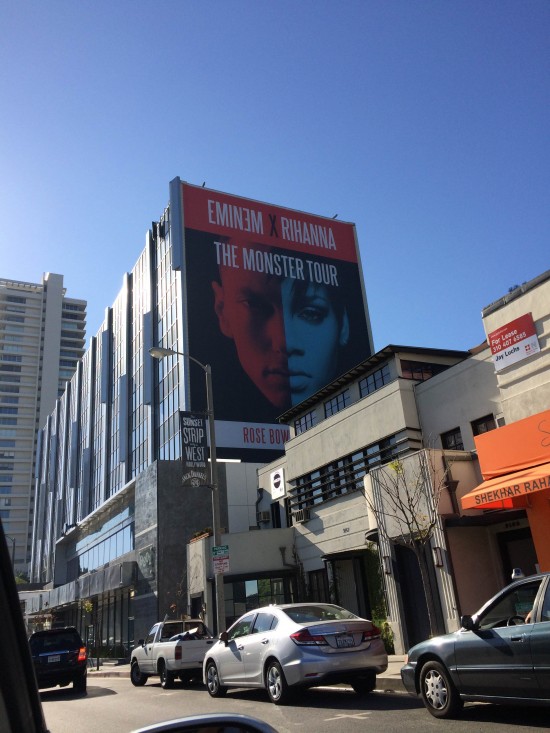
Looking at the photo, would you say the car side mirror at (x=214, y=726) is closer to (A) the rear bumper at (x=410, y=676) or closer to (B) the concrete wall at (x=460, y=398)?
(A) the rear bumper at (x=410, y=676)

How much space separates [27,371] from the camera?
147375 millimetres

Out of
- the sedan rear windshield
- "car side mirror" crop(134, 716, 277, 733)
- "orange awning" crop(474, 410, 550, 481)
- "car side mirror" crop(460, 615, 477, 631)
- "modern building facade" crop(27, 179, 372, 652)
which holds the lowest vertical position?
"car side mirror" crop(134, 716, 277, 733)

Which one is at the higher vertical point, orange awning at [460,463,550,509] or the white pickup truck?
orange awning at [460,463,550,509]

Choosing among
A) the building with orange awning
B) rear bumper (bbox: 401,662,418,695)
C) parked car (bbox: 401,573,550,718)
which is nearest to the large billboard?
the building with orange awning

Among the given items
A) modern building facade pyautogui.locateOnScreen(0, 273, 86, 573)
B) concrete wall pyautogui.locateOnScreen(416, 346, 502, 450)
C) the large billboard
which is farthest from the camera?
modern building facade pyautogui.locateOnScreen(0, 273, 86, 573)

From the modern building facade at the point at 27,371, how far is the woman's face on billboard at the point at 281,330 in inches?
3516

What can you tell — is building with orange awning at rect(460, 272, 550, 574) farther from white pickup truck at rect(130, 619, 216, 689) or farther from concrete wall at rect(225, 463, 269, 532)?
concrete wall at rect(225, 463, 269, 532)

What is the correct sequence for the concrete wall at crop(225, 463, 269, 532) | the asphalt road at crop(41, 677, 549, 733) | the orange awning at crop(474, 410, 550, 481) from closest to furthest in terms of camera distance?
the asphalt road at crop(41, 677, 549, 733)
the orange awning at crop(474, 410, 550, 481)
the concrete wall at crop(225, 463, 269, 532)

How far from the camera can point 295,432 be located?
1128 inches

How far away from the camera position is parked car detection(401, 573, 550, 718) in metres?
6.94

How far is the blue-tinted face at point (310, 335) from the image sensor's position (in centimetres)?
5694

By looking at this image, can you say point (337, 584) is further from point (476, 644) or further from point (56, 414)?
point (56, 414)

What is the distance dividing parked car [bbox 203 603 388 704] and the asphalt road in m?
0.35

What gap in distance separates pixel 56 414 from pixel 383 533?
290 ft
